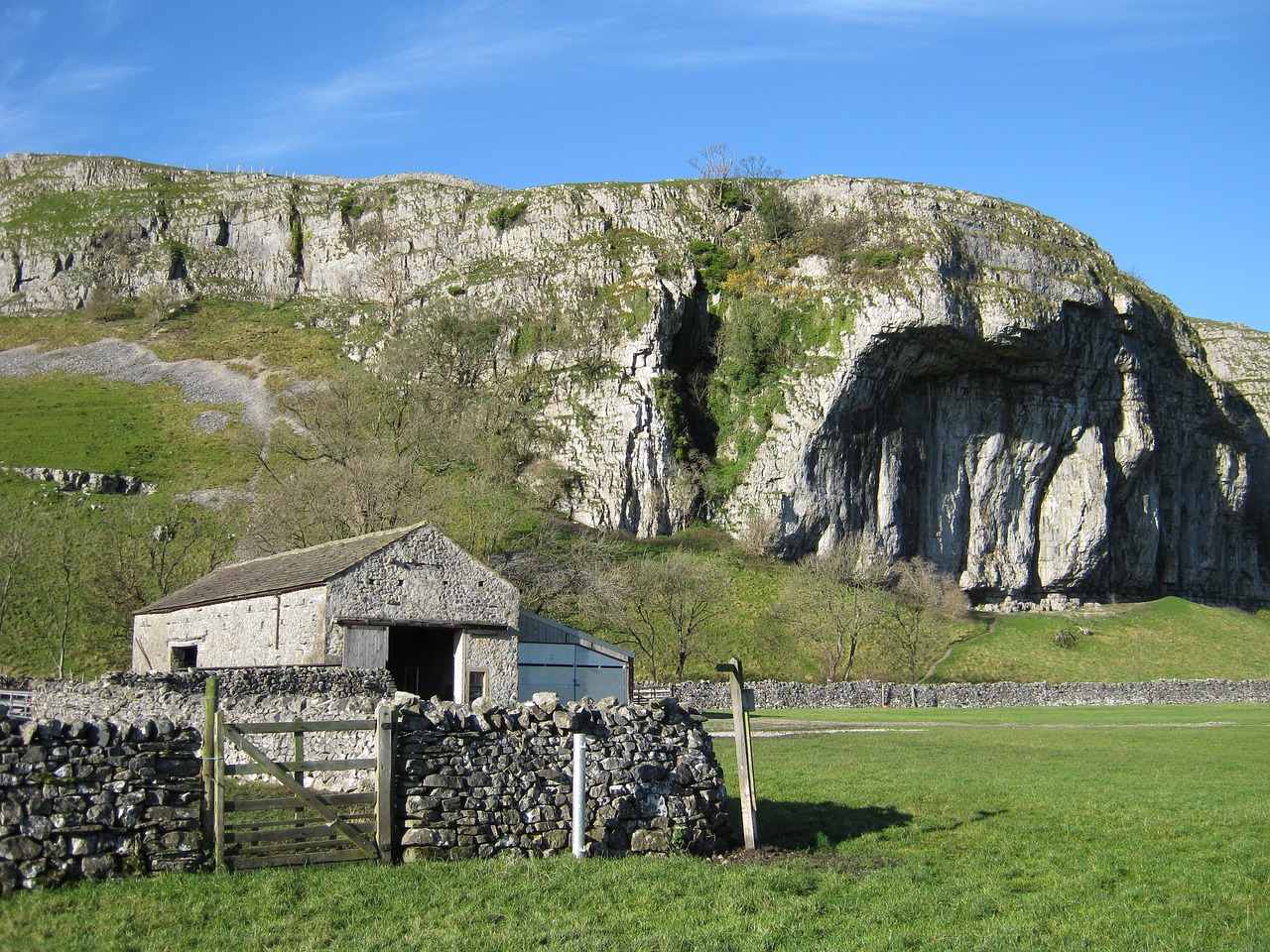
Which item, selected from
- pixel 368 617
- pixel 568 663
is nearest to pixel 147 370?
pixel 568 663

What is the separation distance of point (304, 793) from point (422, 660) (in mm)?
23476

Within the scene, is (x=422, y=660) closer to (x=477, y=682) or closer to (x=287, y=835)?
(x=477, y=682)

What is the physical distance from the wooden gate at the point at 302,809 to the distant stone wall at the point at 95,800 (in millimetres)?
263

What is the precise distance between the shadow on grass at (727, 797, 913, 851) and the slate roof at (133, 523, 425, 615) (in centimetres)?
1576

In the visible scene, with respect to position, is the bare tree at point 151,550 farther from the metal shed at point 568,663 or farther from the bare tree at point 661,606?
the metal shed at point 568,663

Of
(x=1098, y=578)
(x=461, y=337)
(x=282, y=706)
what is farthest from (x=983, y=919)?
(x=1098, y=578)

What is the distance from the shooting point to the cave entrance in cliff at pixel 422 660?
3288 centimetres

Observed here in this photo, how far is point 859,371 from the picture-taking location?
72.8 meters

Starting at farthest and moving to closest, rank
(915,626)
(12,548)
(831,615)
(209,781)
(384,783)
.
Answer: (915,626) < (831,615) < (12,548) < (384,783) < (209,781)

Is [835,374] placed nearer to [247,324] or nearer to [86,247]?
[247,324]

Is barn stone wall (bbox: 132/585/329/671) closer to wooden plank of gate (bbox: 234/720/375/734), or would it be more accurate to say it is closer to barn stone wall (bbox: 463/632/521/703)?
barn stone wall (bbox: 463/632/521/703)

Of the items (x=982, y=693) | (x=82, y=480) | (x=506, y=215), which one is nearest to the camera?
(x=982, y=693)

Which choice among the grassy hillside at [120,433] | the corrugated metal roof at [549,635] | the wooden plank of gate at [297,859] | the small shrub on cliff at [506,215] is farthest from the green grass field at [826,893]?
the small shrub on cliff at [506,215]

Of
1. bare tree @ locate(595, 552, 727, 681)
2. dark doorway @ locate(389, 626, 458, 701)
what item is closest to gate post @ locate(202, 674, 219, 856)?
dark doorway @ locate(389, 626, 458, 701)
